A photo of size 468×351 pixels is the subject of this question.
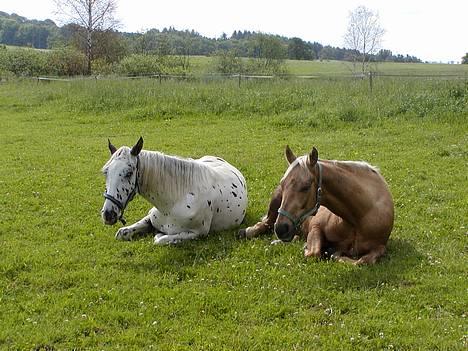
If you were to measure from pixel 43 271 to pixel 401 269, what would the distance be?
4.06 metres

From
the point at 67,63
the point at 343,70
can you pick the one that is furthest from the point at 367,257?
the point at 343,70

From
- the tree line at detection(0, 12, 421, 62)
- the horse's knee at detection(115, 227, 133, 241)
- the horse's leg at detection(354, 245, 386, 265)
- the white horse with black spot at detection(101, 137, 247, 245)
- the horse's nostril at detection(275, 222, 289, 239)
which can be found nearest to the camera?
the horse's nostril at detection(275, 222, 289, 239)

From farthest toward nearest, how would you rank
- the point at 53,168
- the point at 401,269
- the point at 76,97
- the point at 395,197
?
the point at 76,97 → the point at 53,168 → the point at 395,197 → the point at 401,269

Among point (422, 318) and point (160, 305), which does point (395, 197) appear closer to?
point (422, 318)

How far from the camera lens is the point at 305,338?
15.1ft

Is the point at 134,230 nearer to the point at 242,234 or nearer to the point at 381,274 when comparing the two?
the point at 242,234

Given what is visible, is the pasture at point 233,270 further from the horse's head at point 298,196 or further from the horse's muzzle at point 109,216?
the horse's head at point 298,196

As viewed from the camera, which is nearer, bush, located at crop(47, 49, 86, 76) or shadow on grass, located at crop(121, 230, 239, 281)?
shadow on grass, located at crop(121, 230, 239, 281)

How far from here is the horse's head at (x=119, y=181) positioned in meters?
6.39

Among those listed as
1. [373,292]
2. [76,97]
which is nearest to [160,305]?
[373,292]

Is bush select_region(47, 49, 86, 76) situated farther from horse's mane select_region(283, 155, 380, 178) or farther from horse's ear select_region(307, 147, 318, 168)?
horse's ear select_region(307, 147, 318, 168)

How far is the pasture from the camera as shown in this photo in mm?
4707

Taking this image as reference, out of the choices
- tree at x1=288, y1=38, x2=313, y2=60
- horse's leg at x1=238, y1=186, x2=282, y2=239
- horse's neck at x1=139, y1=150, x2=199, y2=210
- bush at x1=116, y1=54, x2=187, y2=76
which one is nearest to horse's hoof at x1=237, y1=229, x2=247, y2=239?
horse's leg at x1=238, y1=186, x2=282, y2=239

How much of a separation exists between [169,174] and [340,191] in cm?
234
